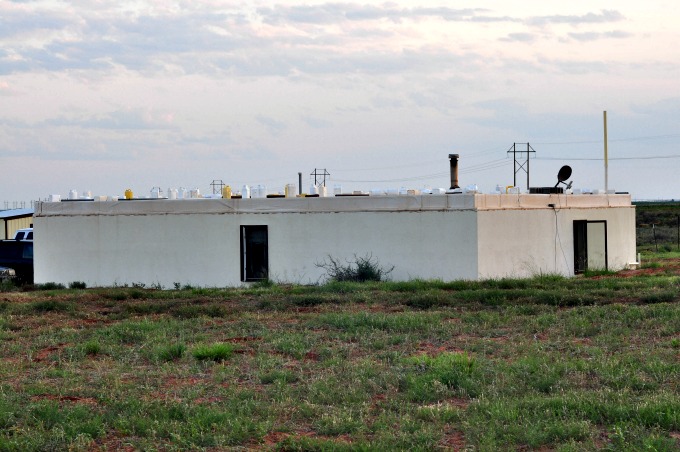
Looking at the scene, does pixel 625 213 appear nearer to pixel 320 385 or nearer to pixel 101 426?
pixel 320 385

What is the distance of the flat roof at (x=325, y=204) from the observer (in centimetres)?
2744

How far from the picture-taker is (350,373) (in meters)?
12.2

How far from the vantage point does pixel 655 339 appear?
14.4 metres

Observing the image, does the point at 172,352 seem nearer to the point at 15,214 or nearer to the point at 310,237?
the point at 310,237

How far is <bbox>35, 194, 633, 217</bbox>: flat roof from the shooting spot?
27.4 metres

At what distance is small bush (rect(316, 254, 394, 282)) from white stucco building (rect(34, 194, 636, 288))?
0.61 ft

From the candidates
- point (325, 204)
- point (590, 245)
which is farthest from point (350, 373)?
point (590, 245)

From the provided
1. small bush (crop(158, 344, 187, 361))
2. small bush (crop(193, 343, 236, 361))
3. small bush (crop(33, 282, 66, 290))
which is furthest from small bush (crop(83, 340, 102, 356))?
small bush (crop(33, 282, 66, 290))

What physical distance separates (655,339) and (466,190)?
50.7 ft

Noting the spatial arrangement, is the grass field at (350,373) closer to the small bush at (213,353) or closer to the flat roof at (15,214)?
→ the small bush at (213,353)

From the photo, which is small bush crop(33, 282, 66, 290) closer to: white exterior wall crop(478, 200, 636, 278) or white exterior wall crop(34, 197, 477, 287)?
white exterior wall crop(34, 197, 477, 287)

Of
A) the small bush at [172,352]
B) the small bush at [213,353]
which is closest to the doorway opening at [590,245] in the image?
the small bush at [213,353]

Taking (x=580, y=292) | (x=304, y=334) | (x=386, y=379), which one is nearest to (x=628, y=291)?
(x=580, y=292)

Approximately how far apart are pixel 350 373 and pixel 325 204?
16567 millimetres
